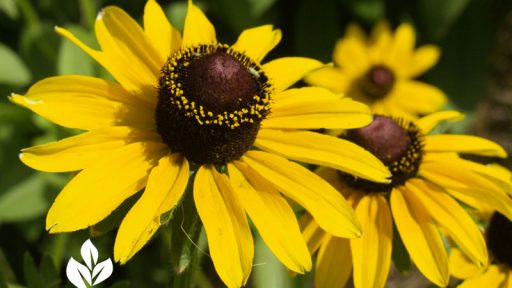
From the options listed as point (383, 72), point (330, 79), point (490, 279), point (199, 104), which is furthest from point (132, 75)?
point (383, 72)

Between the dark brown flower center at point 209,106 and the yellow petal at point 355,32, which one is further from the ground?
the dark brown flower center at point 209,106

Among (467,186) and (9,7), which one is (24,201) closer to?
(9,7)

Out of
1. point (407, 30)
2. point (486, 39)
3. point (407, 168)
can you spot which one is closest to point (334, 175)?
point (407, 168)

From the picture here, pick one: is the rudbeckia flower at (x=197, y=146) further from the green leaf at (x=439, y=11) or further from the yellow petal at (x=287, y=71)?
the green leaf at (x=439, y=11)

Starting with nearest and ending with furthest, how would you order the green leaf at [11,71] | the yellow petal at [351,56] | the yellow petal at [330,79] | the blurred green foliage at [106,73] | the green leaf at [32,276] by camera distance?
the green leaf at [32,276]
the blurred green foliage at [106,73]
the green leaf at [11,71]
the yellow petal at [330,79]
the yellow petal at [351,56]

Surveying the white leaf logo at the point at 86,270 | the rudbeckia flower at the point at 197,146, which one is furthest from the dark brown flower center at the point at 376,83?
the white leaf logo at the point at 86,270

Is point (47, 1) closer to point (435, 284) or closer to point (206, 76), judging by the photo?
point (206, 76)
